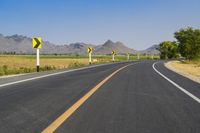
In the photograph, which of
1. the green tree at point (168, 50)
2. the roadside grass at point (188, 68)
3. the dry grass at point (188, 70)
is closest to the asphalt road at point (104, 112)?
the dry grass at point (188, 70)

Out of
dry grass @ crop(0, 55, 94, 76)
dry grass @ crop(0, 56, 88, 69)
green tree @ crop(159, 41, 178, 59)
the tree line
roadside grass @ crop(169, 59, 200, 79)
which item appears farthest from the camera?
green tree @ crop(159, 41, 178, 59)

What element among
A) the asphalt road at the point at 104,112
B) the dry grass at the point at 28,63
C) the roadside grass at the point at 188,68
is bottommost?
the dry grass at the point at 28,63

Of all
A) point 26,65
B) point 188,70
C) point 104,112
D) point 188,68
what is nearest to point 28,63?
point 26,65

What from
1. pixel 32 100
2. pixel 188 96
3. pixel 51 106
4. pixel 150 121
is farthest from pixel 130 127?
pixel 188 96

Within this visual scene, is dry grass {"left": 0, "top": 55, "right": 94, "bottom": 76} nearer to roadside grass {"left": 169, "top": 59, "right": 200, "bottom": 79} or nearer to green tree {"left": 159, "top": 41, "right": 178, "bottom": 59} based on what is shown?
roadside grass {"left": 169, "top": 59, "right": 200, "bottom": 79}

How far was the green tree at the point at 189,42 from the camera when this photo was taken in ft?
238

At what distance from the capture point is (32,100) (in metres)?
10.3

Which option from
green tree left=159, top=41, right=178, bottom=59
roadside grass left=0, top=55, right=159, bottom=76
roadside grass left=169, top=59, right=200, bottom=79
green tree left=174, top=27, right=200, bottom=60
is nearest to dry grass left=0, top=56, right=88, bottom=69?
roadside grass left=0, top=55, right=159, bottom=76

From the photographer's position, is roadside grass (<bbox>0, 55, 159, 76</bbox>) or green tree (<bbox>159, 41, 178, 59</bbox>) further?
green tree (<bbox>159, 41, 178, 59</bbox>)

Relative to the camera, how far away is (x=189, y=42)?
241 ft

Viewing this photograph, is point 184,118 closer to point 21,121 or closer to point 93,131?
point 93,131

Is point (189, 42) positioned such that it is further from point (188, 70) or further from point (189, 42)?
point (188, 70)

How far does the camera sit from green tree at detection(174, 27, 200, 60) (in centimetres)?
7262

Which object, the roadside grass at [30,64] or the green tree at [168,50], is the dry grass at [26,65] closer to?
the roadside grass at [30,64]
